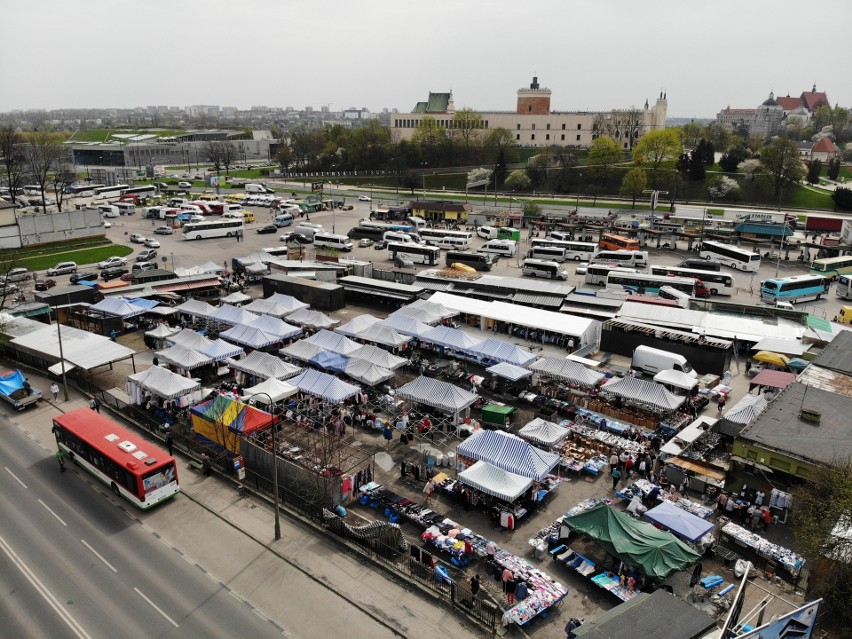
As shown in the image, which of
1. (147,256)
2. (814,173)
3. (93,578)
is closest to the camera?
(93,578)

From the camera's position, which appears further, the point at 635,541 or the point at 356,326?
the point at 356,326

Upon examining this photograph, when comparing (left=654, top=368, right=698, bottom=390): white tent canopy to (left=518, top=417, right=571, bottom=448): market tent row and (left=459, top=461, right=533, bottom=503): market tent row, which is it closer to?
(left=518, top=417, right=571, bottom=448): market tent row

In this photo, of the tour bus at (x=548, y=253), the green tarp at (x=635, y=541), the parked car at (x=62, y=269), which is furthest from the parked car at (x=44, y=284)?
the green tarp at (x=635, y=541)

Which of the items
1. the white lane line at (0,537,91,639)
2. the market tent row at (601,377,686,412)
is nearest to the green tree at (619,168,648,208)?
the market tent row at (601,377,686,412)

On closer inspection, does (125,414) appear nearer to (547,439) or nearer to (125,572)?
(125,572)

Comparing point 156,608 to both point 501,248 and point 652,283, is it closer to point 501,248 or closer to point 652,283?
point 652,283

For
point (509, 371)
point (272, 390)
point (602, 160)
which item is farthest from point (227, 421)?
point (602, 160)
